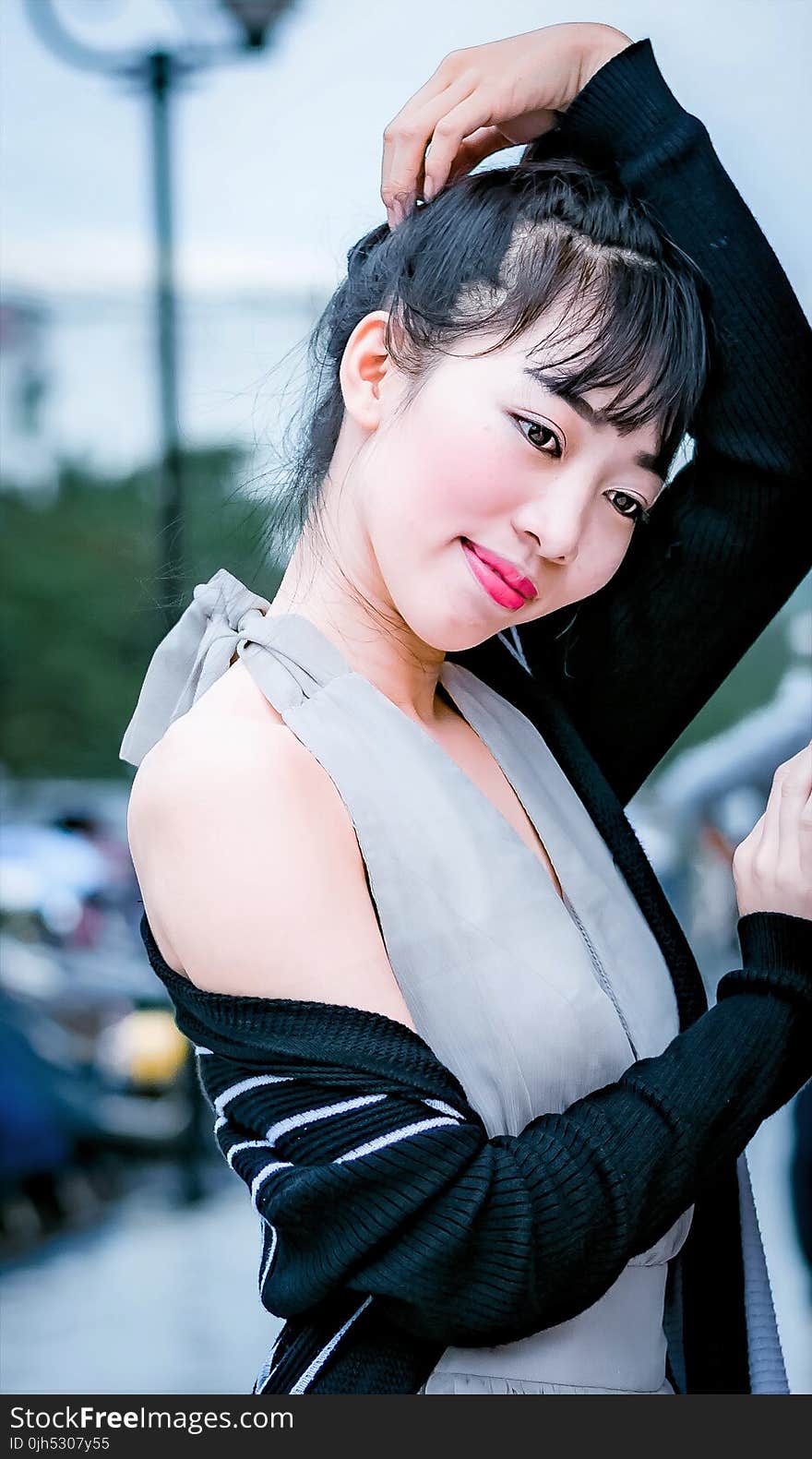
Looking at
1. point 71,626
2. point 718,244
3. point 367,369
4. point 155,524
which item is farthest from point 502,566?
point 71,626

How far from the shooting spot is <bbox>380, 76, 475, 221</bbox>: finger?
0.90m

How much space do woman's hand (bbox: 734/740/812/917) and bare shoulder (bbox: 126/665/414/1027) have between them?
237mm

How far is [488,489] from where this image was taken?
797 millimetres

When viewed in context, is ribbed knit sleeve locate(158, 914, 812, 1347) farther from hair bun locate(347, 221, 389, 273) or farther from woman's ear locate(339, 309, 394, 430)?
hair bun locate(347, 221, 389, 273)

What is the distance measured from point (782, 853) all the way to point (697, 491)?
30cm

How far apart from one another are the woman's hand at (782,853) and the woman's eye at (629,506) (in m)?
0.18

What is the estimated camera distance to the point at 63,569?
3.07m

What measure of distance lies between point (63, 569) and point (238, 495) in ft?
6.80

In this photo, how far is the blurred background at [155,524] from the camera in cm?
120

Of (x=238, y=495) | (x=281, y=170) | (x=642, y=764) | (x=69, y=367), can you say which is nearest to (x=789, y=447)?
(x=642, y=764)

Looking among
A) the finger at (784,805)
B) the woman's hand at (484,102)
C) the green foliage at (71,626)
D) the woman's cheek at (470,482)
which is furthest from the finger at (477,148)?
the green foliage at (71,626)

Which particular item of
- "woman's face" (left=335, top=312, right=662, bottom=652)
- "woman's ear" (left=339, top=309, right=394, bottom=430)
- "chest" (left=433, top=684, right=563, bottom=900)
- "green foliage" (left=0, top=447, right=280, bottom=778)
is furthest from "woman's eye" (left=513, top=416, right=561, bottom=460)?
"green foliage" (left=0, top=447, right=280, bottom=778)

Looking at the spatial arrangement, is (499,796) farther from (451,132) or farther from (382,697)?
(451,132)

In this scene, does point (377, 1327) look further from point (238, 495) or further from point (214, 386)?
point (214, 386)
